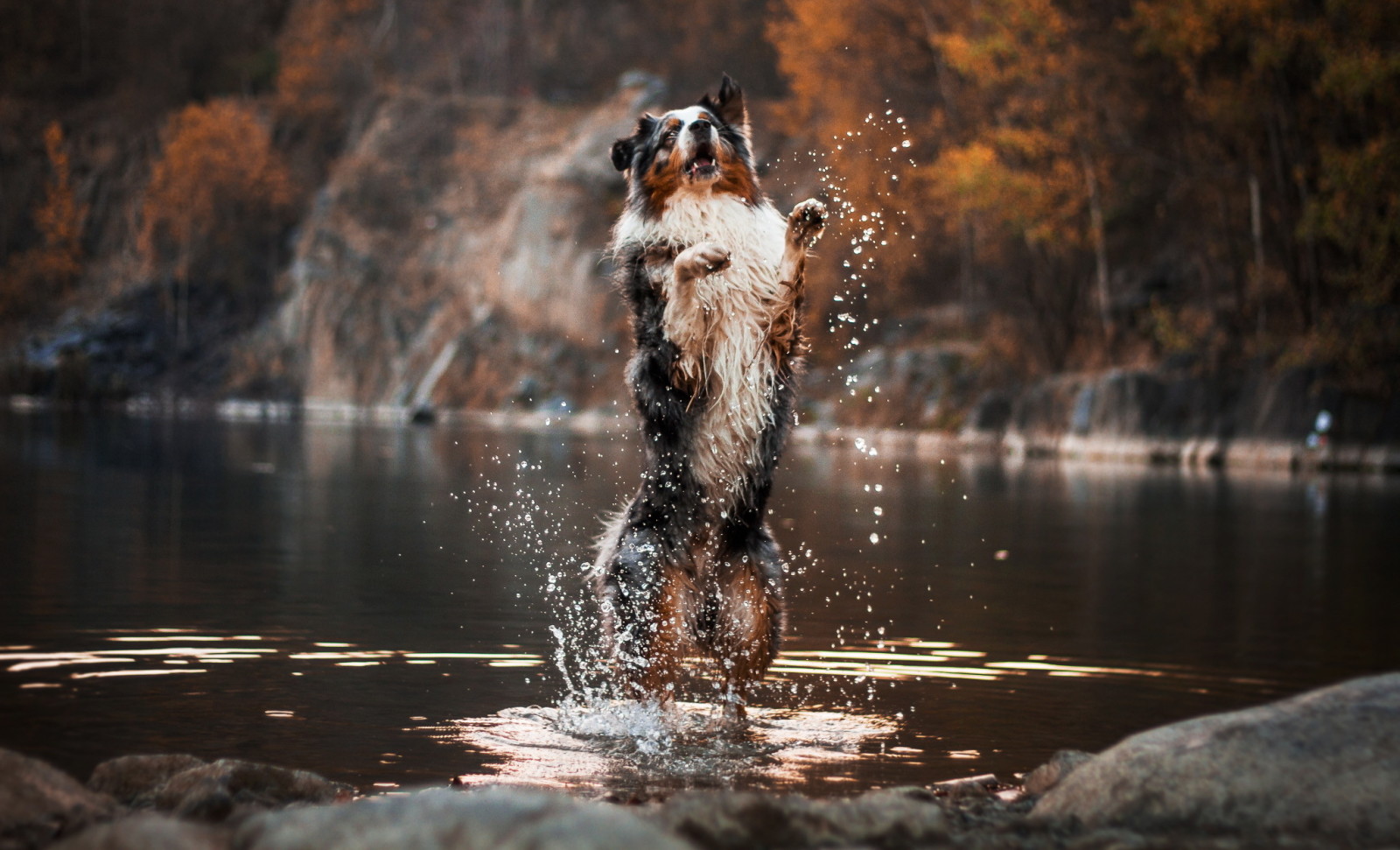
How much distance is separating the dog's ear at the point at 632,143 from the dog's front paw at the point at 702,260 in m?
1.12

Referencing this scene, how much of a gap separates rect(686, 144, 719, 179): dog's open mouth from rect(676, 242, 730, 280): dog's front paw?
0.63m

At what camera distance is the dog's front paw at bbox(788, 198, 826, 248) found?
6.39m

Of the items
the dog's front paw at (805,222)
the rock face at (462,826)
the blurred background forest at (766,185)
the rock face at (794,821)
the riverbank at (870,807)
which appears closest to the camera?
the rock face at (462,826)

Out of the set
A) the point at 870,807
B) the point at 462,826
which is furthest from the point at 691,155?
the point at 462,826

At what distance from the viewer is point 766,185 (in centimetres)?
4984

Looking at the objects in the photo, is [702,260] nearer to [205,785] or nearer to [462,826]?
[205,785]

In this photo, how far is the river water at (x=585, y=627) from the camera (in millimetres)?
5805

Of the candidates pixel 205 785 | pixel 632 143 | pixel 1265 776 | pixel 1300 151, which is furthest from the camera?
pixel 1300 151

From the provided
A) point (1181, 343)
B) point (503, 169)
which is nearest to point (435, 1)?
point (503, 169)

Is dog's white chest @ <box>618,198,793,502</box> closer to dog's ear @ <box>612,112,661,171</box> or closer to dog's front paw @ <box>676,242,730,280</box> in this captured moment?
dog's front paw @ <box>676,242,730,280</box>

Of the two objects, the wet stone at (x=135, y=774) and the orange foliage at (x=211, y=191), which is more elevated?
the orange foliage at (x=211, y=191)

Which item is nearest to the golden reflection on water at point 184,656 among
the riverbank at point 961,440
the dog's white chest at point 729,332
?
the dog's white chest at point 729,332

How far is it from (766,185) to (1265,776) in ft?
153

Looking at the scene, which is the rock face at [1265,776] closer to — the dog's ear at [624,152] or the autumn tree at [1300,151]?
the dog's ear at [624,152]
